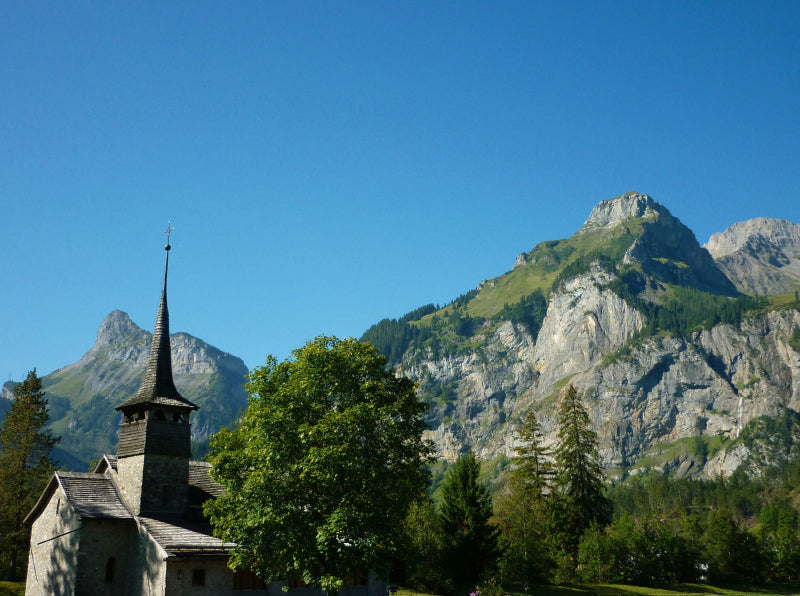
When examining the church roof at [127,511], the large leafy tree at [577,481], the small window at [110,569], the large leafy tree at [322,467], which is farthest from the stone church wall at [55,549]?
the large leafy tree at [577,481]

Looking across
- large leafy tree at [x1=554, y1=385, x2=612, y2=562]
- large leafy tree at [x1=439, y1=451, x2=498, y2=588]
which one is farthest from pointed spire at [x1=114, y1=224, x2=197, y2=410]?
large leafy tree at [x1=554, y1=385, x2=612, y2=562]

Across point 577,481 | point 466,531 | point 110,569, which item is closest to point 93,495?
point 110,569

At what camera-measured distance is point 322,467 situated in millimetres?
35938

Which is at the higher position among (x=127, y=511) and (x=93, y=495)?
(x=93, y=495)

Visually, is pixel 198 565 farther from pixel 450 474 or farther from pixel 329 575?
pixel 450 474

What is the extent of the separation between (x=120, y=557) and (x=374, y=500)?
16.8m

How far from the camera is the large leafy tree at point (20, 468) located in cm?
5984

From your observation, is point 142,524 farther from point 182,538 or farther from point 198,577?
point 198,577

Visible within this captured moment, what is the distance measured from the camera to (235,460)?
1517 inches

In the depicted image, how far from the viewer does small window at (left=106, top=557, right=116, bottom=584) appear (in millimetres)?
41156

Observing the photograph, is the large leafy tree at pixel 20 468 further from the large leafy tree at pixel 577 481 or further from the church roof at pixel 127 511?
the large leafy tree at pixel 577 481

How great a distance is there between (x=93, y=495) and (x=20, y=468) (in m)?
23.7

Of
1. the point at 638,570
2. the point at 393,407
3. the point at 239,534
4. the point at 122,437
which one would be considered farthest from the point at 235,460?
the point at 638,570

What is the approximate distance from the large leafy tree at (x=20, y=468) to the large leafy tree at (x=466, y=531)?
3384 cm
